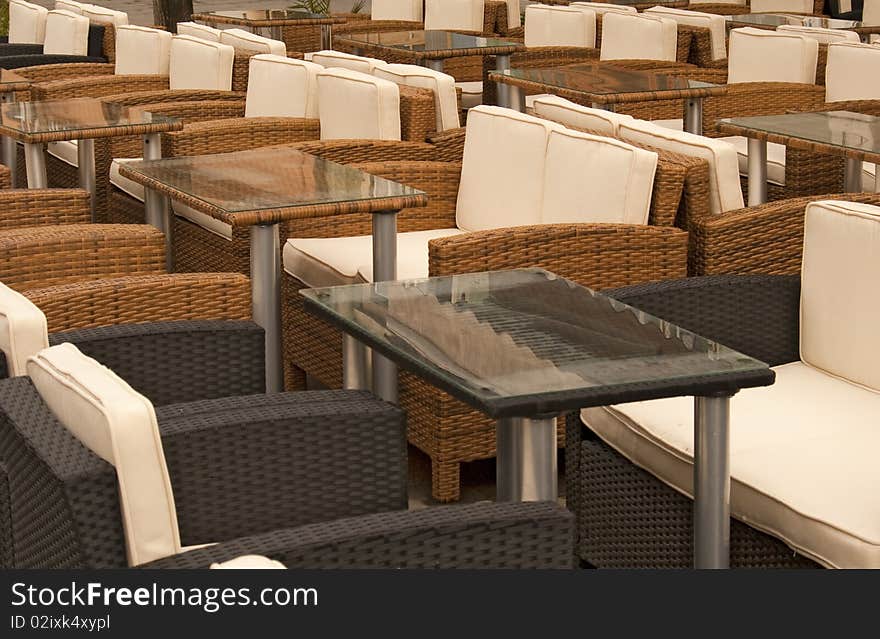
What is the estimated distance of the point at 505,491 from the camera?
2643 millimetres

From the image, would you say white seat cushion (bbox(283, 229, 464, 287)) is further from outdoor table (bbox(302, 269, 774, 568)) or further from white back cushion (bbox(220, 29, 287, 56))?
white back cushion (bbox(220, 29, 287, 56))

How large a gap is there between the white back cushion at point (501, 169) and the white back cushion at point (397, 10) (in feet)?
19.8

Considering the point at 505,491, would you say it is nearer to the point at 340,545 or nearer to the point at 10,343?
the point at 340,545

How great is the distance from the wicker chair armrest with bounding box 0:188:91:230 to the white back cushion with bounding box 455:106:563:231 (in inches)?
44.8

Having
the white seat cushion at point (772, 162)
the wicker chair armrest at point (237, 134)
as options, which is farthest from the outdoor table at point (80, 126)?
the white seat cushion at point (772, 162)

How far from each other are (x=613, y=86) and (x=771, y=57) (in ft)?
3.31

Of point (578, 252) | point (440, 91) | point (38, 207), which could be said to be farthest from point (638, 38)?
point (578, 252)

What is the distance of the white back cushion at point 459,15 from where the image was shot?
399 inches

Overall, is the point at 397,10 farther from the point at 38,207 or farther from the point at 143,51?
the point at 38,207

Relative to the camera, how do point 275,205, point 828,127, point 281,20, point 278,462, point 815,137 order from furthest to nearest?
point 281,20 < point 828,127 < point 815,137 < point 275,205 < point 278,462

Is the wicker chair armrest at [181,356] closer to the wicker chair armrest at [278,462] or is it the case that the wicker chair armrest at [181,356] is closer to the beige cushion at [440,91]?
the wicker chair armrest at [278,462]

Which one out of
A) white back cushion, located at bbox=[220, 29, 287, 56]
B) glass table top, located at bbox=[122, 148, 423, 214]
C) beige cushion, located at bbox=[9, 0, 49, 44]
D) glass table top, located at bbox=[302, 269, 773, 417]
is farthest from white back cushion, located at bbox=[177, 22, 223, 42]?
glass table top, located at bbox=[302, 269, 773, 417]

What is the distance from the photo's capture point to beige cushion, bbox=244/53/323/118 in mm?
6105

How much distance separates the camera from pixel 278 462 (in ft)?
8.60
